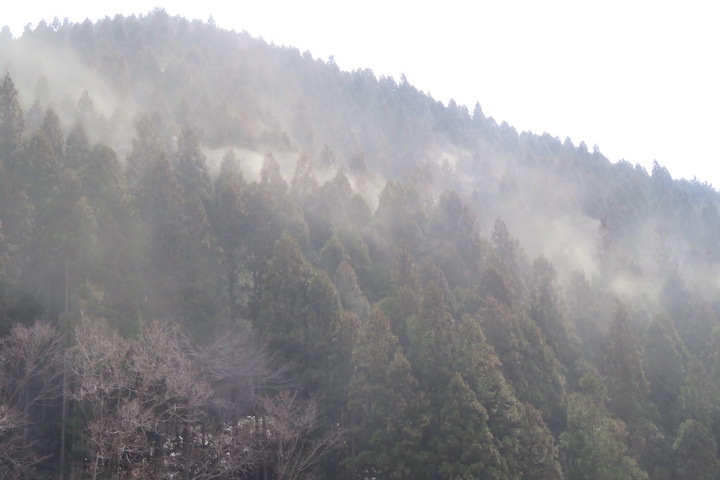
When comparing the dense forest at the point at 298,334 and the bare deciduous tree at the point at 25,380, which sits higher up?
the dense forest at the point at 298,334

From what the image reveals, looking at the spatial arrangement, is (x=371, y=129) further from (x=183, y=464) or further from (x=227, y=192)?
(x=183, y=464)

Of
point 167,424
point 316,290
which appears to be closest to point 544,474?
point 316,290

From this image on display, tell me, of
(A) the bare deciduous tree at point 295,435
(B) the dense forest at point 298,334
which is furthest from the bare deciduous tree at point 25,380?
(A) the bare deciduous tree at point 295,435

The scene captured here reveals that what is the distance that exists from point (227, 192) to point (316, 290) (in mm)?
9917

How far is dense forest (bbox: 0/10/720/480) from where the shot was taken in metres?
21.6

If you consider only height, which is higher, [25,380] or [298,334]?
[298,334]

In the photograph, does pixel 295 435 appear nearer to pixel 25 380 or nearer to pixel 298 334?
pixel 298 334

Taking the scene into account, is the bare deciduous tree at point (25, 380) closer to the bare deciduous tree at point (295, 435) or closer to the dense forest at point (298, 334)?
the dense forest at point (298, 334)

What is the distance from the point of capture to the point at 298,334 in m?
27.4

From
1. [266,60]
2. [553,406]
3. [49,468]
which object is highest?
[266,60]

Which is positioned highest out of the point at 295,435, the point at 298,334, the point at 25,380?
the point at 298,334

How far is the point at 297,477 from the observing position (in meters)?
22.7

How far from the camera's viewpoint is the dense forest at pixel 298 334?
71.0ft

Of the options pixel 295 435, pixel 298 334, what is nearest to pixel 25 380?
pixel 295 435
